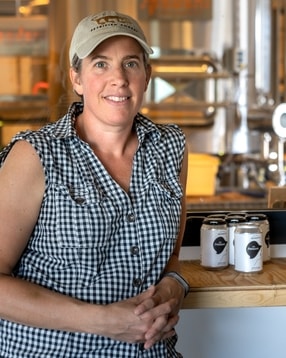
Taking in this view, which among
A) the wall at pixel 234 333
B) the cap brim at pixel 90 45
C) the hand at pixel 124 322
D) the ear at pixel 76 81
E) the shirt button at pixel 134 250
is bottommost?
the wall at pixel 234 333

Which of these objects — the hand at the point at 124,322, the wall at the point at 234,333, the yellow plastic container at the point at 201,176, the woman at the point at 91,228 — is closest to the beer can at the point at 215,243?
→ the wall at the point at 234,333

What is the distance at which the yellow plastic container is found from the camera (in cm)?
410

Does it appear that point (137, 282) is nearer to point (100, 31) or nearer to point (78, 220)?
point (78, 220)

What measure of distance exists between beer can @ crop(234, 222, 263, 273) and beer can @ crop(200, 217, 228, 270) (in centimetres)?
3

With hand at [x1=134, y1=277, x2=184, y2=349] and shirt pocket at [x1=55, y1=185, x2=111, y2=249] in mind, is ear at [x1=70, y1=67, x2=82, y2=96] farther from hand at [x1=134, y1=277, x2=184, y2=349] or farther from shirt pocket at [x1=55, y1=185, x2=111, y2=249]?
→ hand at [x1=134, y1=277, x2=184, y2=349]

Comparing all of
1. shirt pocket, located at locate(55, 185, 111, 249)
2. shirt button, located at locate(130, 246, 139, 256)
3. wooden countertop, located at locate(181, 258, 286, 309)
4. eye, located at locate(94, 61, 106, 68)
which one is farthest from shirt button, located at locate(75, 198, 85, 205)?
wooden countertop, located at locate(181, 258, 286, 309)

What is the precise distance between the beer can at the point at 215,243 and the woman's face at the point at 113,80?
48 centimetres

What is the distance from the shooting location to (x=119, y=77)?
1.37 metres

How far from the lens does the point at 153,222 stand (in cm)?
140

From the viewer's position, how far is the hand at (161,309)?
4.42 ft

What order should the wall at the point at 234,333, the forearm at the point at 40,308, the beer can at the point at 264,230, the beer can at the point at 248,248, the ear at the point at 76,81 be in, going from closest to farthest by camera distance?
1. the forearm at the point at 40,308
2. the ear at the point at 76,81
3. the beer can at the point at 248,248
4. the beer can at the point at 264,230
5. the wall at the point at 234,333

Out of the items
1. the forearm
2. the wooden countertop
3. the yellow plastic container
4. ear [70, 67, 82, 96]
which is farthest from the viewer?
the yellow plastic container

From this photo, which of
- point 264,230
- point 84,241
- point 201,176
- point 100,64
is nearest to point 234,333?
point 264,230

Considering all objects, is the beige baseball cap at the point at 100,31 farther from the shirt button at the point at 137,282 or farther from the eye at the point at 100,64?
the shirt button at the point at 137,282
